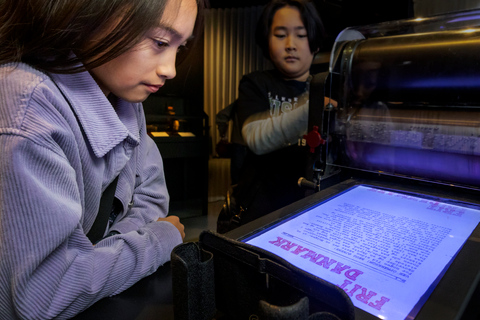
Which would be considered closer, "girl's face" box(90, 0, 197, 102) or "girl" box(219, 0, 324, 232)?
"girl's face" box(90, 0, 197, 102)

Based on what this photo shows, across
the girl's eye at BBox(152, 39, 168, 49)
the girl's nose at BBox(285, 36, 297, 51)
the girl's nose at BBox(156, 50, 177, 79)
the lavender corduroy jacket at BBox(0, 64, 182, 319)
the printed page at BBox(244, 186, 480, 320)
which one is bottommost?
the printed page at BBox(244, 186, 480, 320)

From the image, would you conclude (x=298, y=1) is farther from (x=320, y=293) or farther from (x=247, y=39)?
(x=247, y=39)

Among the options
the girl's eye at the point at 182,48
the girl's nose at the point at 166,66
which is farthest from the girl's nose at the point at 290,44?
the girl's nose at the point at 166,66

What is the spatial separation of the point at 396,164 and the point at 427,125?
0.13 m

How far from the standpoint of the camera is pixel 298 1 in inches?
51.4

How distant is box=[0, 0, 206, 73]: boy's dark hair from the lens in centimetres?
46

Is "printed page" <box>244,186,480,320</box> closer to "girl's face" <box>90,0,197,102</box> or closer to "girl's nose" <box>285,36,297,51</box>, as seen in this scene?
"girl's face" <box>90,0,197,102</box>

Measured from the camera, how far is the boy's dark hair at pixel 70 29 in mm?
458

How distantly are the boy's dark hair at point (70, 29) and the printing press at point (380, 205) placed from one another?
338 millimetres

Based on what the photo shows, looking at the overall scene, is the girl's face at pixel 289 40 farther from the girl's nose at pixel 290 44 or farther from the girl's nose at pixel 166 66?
the girl's nose at pixel 166 66

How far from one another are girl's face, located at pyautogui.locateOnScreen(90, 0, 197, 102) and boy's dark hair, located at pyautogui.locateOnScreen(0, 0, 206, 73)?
0.08 feet

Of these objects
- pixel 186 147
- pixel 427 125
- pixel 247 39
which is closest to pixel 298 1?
pixel 427 125

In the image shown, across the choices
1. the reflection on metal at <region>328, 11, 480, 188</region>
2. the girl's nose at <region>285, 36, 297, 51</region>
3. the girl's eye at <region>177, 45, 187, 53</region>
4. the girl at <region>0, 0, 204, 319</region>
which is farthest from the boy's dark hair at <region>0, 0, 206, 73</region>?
the girl's nose at <region>285, 36, 297, 51</region>

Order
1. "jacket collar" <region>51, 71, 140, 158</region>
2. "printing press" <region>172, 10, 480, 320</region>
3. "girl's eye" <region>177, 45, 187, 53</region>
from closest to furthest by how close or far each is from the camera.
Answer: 1. "printing press" <region>172, 10, 480, 320</region>
2. "jacket collar" <region>51, 71, 140, 158</region>
3. "girl's eye" <region>177, 45, 187, 53</region>
